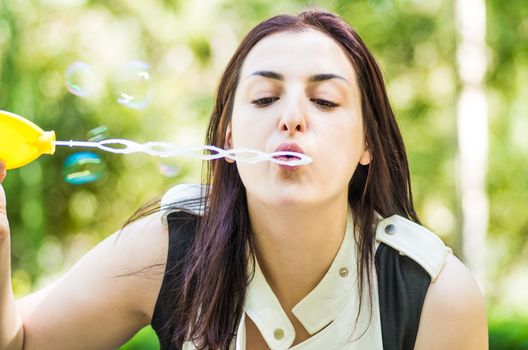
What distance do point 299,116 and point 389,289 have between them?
1.82 ft

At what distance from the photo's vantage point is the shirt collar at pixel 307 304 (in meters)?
2.14

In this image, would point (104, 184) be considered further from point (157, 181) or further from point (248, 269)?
point (248, 269)

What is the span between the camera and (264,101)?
6.57 ft

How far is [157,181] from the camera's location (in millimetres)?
8047

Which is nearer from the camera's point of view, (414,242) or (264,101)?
(264,101)

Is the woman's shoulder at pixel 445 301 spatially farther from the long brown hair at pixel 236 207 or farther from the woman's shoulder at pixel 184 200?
the woman's shoulder at pixel 184 200

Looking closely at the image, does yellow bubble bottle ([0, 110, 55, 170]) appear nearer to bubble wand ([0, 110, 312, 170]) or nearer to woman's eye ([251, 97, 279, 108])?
bubble wand ([0, 110, 312, 170])

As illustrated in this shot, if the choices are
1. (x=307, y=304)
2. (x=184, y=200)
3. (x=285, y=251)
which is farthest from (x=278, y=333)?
(x=184, y=200)

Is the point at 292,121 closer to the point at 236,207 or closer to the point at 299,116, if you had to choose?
the point at 299,116

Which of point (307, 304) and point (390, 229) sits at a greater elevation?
point (390, 229)

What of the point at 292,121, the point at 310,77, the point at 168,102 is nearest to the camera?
the point at 292,121

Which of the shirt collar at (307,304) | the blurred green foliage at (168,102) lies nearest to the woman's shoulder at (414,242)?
the shirt collar at (307,304)

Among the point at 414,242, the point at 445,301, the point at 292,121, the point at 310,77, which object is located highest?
the point at 310,77

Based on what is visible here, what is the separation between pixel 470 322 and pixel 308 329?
1.35ft
